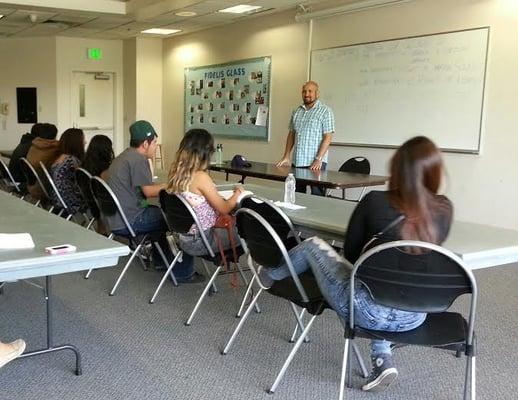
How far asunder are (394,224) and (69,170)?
328 centimetres

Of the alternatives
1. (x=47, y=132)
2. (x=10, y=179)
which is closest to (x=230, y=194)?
→ (x=47, y=132)

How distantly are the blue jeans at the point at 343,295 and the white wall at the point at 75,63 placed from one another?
883 centimetres

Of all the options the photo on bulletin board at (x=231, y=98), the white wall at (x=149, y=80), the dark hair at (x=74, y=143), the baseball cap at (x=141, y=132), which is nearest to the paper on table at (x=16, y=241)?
the baseball cap at (x=141, y=132)

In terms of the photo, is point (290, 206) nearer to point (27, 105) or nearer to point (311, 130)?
point (311, 130)

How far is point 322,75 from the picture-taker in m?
6.64

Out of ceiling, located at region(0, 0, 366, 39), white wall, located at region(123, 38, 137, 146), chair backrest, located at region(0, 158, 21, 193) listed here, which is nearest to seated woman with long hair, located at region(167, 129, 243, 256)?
chair backrest, located at region(0, 158, 21, 193)

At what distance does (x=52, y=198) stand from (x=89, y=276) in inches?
41.1

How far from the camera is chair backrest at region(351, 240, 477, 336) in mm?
1783

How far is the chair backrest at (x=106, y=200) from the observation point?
3.47 metres

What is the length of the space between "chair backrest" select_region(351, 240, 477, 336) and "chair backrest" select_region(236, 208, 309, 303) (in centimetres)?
35

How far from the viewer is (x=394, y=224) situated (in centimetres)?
194

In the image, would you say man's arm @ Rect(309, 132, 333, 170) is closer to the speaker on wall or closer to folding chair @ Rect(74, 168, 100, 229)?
folding chair @ Rect(74, 168, 100, 229)

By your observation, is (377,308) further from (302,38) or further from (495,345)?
(302,38)

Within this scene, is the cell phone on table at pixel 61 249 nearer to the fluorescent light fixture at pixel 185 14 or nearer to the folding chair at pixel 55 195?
the folding chair at pixel 55 195
